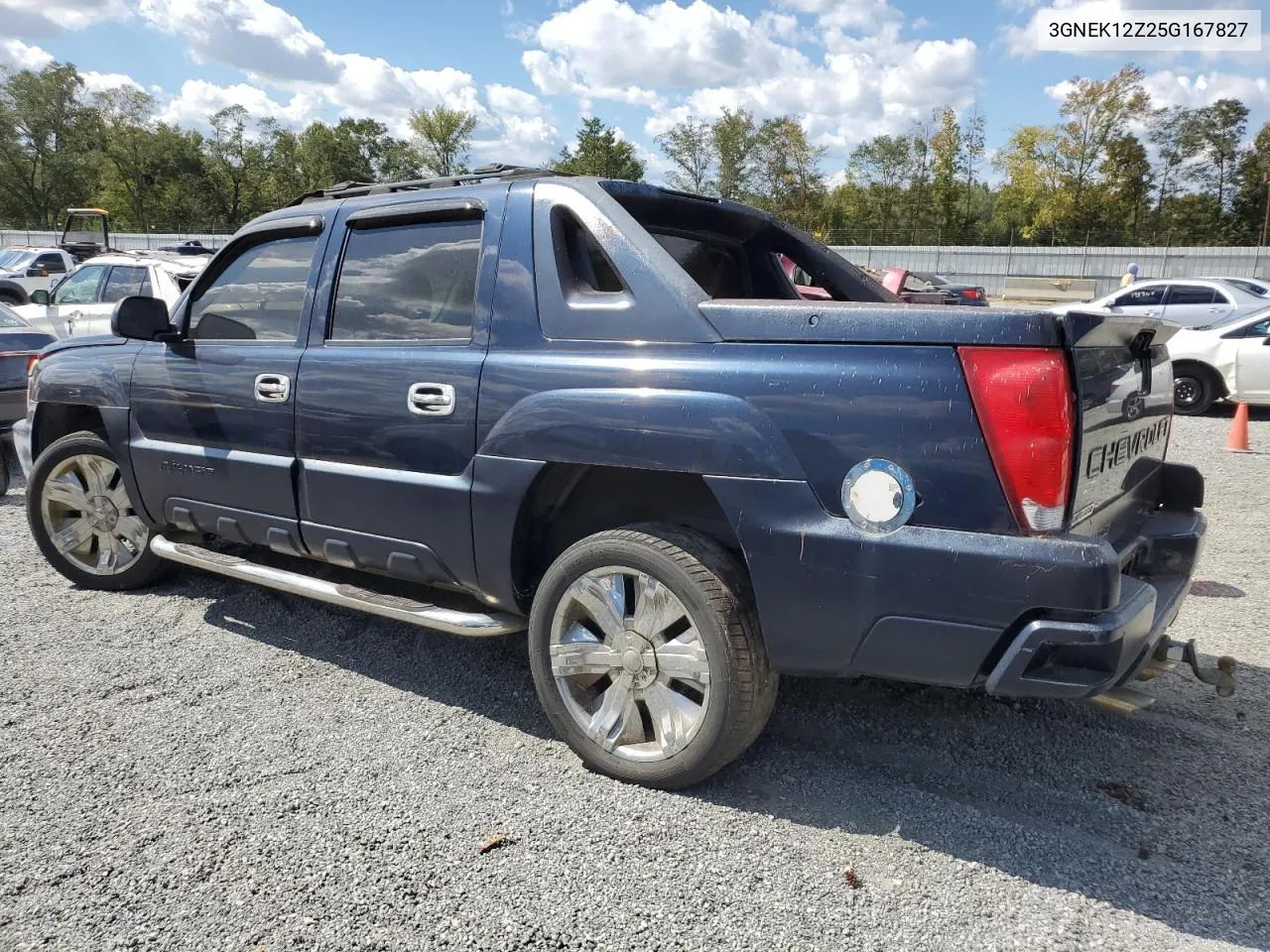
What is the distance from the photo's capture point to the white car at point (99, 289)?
32.2ft

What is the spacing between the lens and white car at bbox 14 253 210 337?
32.2ft

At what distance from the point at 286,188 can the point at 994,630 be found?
228 feet

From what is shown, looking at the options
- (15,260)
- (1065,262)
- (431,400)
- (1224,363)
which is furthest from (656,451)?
(1065,262)

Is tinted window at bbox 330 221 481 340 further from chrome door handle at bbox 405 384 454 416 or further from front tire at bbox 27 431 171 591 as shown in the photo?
front tire at bbox 27 431 171 591

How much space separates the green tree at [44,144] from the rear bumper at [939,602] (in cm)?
7335

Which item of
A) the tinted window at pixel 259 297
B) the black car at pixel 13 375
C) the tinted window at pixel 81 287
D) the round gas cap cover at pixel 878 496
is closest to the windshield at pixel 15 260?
the tinted window at pixel 81 287

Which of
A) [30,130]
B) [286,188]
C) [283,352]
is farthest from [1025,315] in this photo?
[30,130]

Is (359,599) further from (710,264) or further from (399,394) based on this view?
(710,264)

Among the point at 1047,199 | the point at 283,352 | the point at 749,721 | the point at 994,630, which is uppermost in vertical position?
the point at 1047,199

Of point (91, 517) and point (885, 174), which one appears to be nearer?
point (91, 517)

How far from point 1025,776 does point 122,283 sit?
1088 centimetres

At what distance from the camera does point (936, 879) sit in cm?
245

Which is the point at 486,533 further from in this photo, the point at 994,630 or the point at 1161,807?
the point at 1161,807

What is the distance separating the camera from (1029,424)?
224 centimetres
